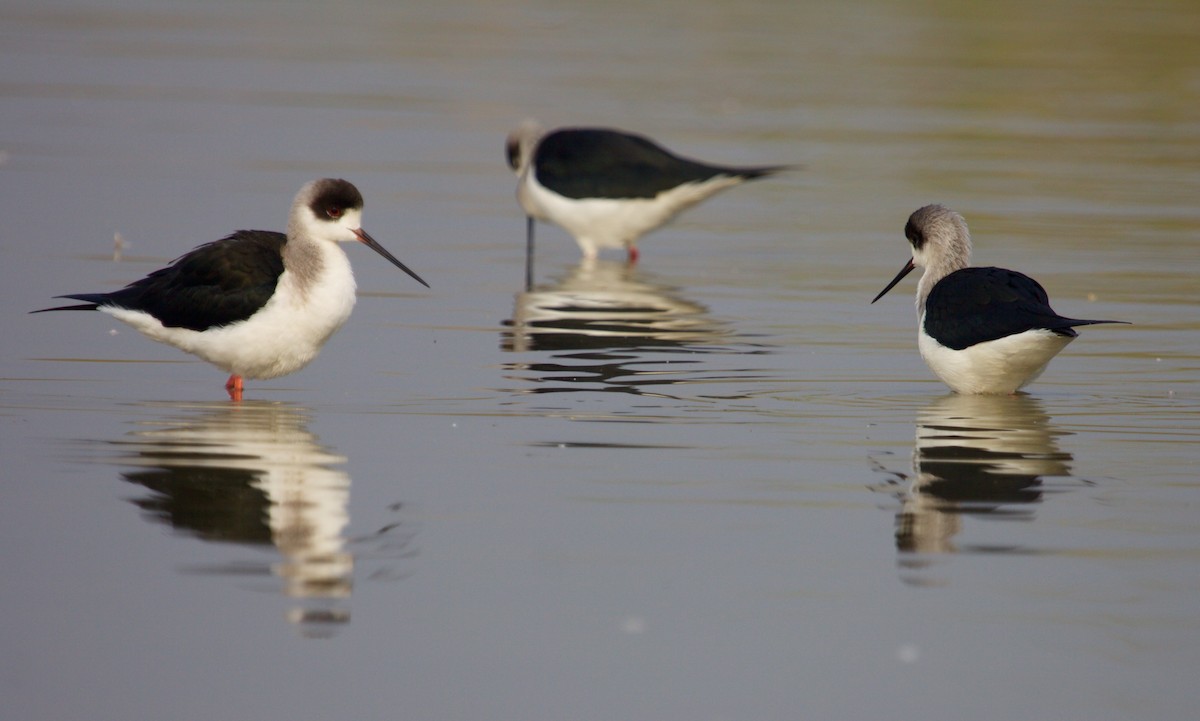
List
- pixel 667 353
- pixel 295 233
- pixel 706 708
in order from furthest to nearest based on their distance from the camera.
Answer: pixel 667 353, pixel 295 233, pixel 706 708

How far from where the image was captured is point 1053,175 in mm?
19594

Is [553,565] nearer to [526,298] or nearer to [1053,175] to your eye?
[526,298]

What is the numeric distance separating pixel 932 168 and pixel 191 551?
1364 cm

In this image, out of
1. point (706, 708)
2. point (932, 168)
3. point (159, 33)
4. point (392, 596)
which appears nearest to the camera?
point (706, 708)

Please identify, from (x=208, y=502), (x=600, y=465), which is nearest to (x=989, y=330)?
(x=600, y=465)

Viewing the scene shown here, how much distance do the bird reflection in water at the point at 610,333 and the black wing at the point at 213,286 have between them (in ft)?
5.10

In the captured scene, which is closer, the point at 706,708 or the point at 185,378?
the point at 706,708

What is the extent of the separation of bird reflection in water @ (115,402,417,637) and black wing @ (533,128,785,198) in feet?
21.3

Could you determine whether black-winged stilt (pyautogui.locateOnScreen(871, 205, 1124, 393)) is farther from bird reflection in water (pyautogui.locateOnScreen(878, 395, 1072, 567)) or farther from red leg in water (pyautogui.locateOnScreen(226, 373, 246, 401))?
red leg in water (pyautogui.locateOnScreen(226, 373, 246, 401))

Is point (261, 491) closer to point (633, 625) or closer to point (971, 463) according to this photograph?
point (633, 625)

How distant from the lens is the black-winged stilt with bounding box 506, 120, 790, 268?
1519cm

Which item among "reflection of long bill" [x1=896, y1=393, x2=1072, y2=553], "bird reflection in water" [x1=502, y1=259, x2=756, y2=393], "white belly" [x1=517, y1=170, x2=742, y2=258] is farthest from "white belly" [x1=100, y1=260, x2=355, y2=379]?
"white belly" [x1=517, y1=170, x2=742, y2=258]

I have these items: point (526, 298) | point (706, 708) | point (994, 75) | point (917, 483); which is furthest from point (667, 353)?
point (994, 75)

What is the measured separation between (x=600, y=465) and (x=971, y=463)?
5.31ft
